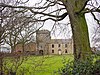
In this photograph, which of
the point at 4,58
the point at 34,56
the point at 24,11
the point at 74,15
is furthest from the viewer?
the point at 34,56

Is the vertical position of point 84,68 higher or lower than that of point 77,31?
lower

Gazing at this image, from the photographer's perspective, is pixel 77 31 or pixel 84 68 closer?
pixel 84 68

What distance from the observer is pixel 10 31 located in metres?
13.4

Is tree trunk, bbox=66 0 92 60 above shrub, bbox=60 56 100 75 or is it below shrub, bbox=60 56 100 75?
above

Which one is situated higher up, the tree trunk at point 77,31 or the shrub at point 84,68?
the tree trunk at point 77,31

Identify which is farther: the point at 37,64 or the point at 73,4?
Answer: the point at 37,64

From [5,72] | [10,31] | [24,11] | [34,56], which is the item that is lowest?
[5,72]

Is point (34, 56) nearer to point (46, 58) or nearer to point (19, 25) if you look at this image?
point (46, 58)

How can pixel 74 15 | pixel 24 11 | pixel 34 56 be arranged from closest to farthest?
pixel 74 15
pixel 24 11
pixel 34 56

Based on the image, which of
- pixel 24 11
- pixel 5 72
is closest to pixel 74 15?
pixel 24 11

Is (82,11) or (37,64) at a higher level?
(82,11)

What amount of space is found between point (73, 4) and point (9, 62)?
510 cm

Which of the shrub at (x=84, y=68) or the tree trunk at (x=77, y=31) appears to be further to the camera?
the tree trunk at (x=77, y=31)

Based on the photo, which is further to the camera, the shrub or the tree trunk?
the tree trunk
